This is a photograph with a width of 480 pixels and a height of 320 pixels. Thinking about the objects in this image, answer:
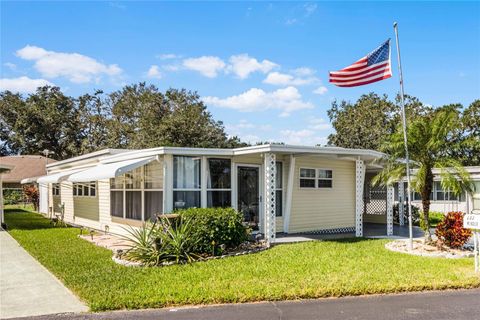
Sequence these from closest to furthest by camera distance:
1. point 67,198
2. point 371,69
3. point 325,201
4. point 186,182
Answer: point 371,69, point 186,182, point 325,201, point 67,198

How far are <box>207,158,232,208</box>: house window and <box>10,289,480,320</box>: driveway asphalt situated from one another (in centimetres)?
689

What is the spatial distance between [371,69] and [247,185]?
18.0 feet

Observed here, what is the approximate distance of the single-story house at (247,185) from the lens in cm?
1284

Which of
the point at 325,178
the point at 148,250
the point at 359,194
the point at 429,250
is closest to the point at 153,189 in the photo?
the point at 148,250

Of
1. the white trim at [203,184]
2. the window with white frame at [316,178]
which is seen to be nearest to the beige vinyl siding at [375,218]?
the window with white frame at [316,178]

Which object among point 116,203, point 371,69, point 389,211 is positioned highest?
point 371,69

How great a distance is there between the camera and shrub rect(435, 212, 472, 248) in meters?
11.4

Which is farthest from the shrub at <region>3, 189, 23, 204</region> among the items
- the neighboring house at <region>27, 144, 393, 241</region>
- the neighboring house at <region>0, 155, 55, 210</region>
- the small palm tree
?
the small palm tree

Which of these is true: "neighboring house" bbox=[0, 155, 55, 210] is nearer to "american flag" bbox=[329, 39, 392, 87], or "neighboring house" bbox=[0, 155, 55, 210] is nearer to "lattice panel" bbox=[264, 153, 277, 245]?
"lattice panel" bbox=[264, 153, 277, 245]

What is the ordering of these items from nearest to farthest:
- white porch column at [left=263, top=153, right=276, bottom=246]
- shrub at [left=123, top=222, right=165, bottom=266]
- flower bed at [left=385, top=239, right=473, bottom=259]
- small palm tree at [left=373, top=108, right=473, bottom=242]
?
1. shrub at [left=123, top=222, right=165, bottom=266]
2. flower bed at [left=385, top=239, right=473, bottom=259]
3. small palm tree at [left=373, top=108, right=473, bottom=242]
4. white porch column at [left=263, top=153, right=276, bottom=246]

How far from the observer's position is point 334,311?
6480mm

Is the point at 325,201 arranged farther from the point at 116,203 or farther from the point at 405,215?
the point at 116,203

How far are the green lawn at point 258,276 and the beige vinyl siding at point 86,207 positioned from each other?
22.0ft

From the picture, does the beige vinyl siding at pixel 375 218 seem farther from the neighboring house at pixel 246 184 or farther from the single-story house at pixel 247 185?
the neighboring house at pixel 246 184
